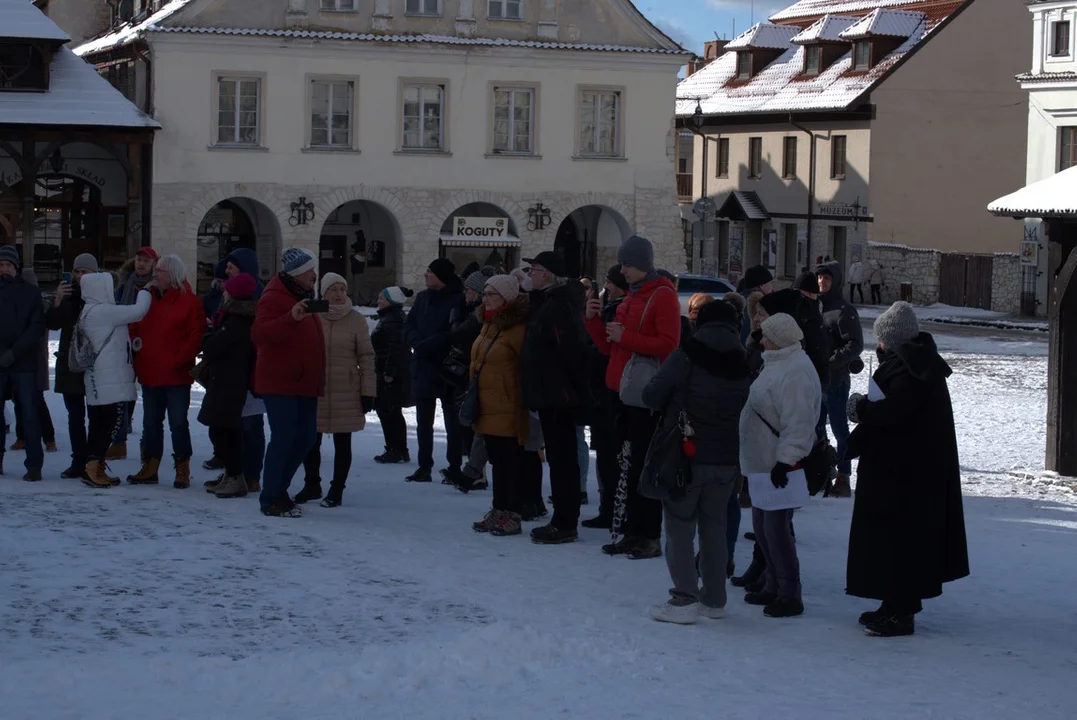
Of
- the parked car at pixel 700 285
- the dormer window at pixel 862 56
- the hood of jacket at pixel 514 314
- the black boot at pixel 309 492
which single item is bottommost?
the black boot at pixel 309 492

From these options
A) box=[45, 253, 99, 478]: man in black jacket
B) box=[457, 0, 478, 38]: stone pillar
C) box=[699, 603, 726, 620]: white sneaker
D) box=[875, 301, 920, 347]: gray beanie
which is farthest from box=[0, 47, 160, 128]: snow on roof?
box=[875, 301, 920, 347]: gray beanie

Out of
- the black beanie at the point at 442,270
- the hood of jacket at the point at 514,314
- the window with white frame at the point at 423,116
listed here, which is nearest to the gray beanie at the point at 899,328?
the hood of jacket at the point at 514,314

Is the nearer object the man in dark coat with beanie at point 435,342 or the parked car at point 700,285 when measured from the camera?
the man in dark coat with beanie at point 435,342

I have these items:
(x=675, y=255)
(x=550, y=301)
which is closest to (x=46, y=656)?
(x=550, y=301)

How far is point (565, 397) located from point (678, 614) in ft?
6.92

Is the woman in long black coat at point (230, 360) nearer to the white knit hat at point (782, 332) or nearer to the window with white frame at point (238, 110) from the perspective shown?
the white knit hat at point (782, 332)

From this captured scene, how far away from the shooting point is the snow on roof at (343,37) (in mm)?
37438

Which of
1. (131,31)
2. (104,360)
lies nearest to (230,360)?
(104,360)

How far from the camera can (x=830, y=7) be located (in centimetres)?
6012

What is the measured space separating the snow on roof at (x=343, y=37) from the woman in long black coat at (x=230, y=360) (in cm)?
2730

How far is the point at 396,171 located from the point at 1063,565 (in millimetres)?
30599

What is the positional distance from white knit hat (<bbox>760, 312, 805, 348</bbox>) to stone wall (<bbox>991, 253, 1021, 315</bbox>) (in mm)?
37725

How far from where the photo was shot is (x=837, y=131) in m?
51.2

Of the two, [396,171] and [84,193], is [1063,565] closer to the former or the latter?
[396,171]
